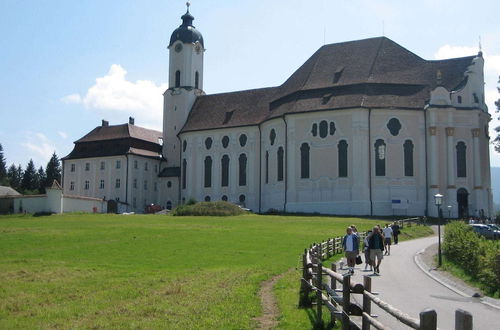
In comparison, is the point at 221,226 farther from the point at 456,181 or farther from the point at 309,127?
the point at 456,181

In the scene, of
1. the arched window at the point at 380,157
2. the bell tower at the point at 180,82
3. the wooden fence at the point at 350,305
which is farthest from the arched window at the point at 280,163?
the wooden fence at the point at 350,305

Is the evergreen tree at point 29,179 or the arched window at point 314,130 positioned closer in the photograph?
the arched window at point 314,130

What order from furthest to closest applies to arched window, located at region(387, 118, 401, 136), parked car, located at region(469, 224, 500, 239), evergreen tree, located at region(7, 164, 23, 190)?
1. evergreen tree, located at region(7, 164, 23, 190)
2. arched window, located at region(387, 118, 401, 136)
3. parked car, located at region(469, 224, 500, 239)

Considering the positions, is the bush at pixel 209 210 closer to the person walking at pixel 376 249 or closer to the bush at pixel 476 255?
the bush at pixel 476 255

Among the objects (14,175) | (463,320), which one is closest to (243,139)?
(463,320)

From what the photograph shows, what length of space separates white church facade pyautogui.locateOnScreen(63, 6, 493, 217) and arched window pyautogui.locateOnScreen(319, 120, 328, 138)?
122 mm

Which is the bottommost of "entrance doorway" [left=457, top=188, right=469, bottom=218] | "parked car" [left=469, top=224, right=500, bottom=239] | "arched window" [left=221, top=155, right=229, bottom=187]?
"parked car" [left=469, top=224, right=500, bottom=239]

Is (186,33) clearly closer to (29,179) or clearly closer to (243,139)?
(243,139)

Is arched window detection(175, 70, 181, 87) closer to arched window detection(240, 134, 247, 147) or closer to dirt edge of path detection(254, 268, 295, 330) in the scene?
arched window detection(240, 134, 247, 147)

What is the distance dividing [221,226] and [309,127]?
22.6 meters

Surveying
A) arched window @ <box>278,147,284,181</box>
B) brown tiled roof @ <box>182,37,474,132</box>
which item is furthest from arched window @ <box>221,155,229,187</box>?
arched window @ <box>278,147,284,181</box>

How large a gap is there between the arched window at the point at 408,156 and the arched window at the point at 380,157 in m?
2.30

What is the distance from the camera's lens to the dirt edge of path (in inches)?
493

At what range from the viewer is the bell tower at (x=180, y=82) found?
259ft
